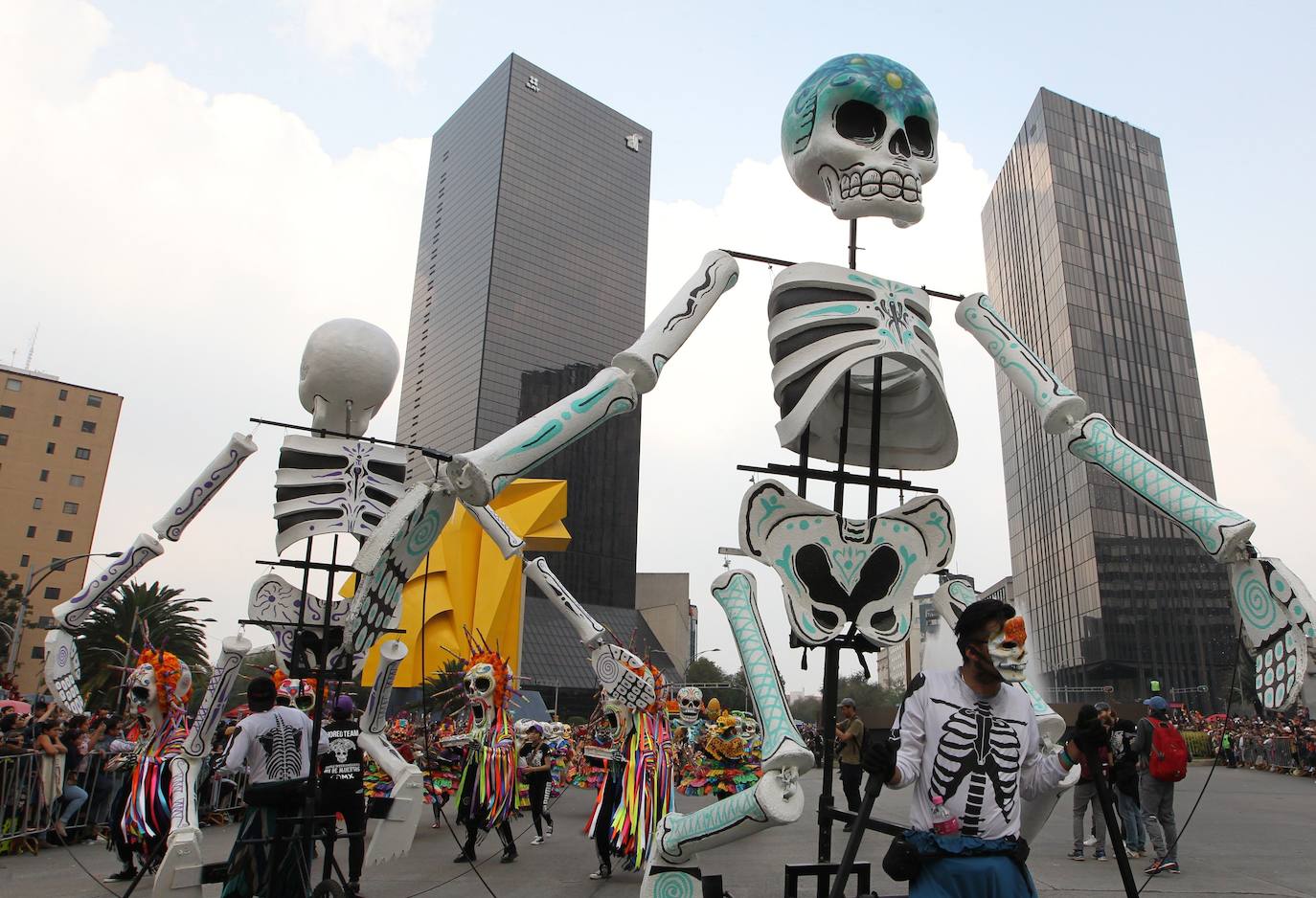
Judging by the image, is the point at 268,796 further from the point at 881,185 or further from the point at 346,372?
the point at 881,185

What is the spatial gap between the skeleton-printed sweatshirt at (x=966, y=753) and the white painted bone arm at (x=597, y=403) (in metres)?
1.79

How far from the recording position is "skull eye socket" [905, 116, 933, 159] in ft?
16.2

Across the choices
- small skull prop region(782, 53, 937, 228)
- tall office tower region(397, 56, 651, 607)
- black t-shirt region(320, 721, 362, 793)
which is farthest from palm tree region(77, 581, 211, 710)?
tall office tower region(397, 56, 651, 607)

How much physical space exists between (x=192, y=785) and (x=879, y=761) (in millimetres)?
5357

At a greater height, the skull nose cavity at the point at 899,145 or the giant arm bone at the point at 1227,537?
the skull nose cavity at the point at 899,145

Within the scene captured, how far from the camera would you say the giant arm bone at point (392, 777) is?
6359mm

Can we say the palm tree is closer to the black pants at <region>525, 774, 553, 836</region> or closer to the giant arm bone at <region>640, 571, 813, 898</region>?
the black pants at <region>525, 774, 553, 836</region>

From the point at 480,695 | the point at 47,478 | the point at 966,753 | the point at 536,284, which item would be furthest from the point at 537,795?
the point at 536,284

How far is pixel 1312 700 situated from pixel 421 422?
2573 inches

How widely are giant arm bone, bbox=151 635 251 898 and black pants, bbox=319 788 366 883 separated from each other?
777mm

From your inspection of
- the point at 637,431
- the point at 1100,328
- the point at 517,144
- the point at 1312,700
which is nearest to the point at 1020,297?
the point at 1100,328

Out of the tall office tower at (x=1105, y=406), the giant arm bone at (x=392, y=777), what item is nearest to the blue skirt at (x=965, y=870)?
the giant arm bone at (x=392, y=777)

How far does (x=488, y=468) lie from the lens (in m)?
3.59

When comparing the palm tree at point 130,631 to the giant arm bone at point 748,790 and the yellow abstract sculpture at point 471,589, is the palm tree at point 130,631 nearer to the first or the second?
the yellow abstract sculpture at point 471,589
